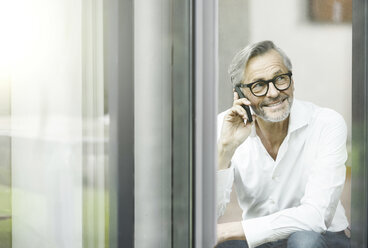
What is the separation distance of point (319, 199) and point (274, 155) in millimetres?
289

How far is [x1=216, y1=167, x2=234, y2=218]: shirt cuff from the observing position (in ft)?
5.65

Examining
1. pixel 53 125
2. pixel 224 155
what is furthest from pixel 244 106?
pixel 53 125

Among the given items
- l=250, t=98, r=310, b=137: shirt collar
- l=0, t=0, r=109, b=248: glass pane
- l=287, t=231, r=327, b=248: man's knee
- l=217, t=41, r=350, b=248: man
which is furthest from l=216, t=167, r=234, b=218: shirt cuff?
l=0, t=0, r=109, b=248: glass pane

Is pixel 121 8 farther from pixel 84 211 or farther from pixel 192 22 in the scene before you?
pixel 84 211

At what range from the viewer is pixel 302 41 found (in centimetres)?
170

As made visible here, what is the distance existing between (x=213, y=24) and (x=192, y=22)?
9 cm

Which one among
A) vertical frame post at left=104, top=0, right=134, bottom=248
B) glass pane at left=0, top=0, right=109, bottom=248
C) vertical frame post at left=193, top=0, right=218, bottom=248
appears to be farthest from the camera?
vertical frame post at left=193, top=0, right=218, bottom=248

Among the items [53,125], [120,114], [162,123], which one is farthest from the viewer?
[162,123]

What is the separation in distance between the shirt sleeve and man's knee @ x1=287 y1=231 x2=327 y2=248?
21 millimetres

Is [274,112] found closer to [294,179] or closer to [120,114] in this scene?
[294,179]

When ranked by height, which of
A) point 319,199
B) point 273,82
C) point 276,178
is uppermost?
point 273,82

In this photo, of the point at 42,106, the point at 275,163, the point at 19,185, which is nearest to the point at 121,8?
the point at 42,106

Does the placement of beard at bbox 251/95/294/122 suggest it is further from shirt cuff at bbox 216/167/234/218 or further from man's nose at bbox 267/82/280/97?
shirt cuff at bbox 216/167/234/218

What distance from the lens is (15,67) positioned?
48.4 inches
